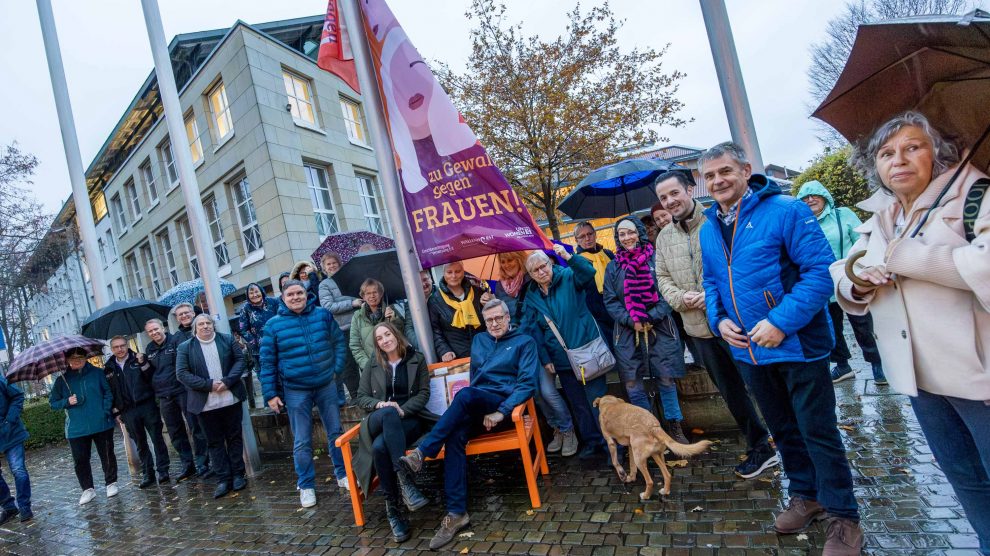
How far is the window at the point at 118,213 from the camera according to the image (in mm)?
23250

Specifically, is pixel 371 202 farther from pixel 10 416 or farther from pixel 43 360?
pixel 10 416

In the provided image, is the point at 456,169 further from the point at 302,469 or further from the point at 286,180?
the point at 286,180

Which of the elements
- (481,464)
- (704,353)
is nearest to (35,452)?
(481,464)

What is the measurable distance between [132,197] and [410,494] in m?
24.5

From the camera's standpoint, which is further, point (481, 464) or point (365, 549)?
point (481, 464)

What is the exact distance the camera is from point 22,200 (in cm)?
1537

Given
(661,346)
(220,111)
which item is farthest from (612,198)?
(220,111)

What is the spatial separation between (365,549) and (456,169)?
3.15m

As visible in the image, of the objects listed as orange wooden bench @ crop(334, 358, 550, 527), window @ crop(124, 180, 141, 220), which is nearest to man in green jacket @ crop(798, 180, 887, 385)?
orange wooden bench @ crop(334, 358, 550, 527)

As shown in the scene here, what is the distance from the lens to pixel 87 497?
6121mm

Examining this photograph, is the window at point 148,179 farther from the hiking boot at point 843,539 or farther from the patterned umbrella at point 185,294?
the hiking boot at point 843,539

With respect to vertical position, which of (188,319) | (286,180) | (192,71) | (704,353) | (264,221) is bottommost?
(704,353)

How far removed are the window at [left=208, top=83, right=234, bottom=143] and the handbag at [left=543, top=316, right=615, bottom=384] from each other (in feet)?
48.0

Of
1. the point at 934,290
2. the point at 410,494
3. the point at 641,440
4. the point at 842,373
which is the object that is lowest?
the point at 842,373
